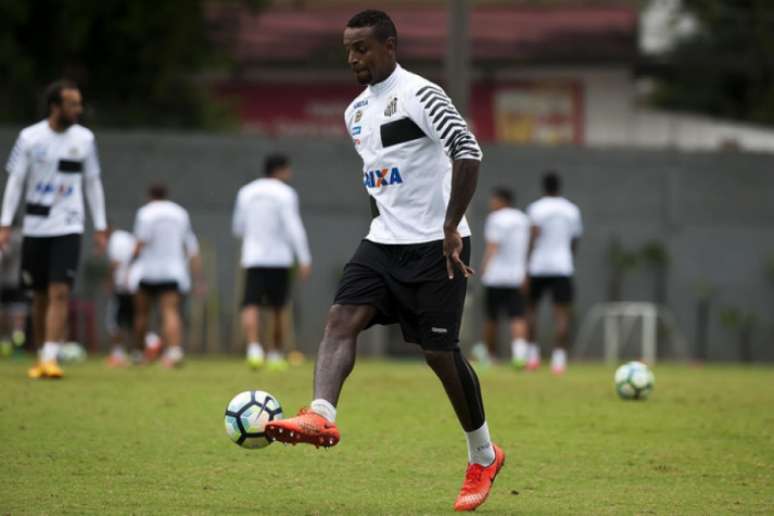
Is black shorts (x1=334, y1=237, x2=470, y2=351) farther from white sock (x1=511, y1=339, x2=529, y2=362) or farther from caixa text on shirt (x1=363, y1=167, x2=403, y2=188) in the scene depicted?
white sock (x1=511, y1=339, x2=529, y2=362)

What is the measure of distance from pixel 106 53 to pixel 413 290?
21095mm

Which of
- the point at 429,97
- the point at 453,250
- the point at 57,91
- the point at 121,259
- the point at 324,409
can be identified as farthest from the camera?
the point at 121,259

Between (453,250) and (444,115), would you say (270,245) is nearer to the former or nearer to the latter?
(444,115)

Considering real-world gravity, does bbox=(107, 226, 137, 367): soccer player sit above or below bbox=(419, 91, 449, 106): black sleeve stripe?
below

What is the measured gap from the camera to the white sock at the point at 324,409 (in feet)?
23.0

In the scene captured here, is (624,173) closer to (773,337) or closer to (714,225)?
(714,225)

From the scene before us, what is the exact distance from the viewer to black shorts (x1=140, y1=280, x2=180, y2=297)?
18.2 m

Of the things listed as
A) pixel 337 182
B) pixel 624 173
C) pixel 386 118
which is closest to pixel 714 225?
pixel 624 173

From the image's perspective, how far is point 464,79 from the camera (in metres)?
20.2

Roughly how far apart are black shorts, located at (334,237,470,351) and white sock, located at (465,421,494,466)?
481 mm

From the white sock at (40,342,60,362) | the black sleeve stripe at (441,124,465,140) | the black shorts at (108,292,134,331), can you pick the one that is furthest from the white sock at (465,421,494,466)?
the black shorts at (108,292,134,331)

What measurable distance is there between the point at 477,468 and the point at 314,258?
1738 cm

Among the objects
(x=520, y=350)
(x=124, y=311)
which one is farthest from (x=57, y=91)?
(x=124, y=311)

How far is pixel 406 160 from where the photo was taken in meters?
7.59
